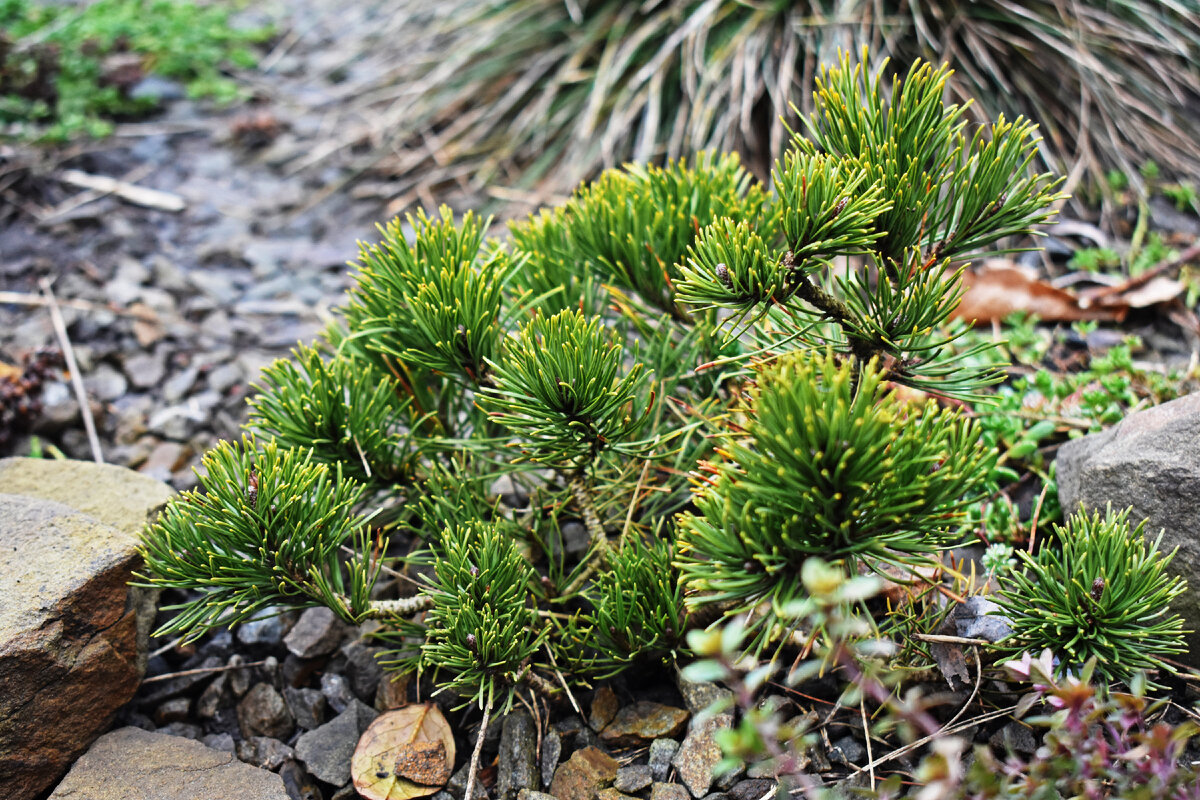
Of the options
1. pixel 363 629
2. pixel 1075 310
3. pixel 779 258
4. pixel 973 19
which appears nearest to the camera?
pixel 779 258

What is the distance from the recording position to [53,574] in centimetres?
150

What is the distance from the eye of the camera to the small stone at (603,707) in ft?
5.14

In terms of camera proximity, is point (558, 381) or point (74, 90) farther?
point (74, 90)

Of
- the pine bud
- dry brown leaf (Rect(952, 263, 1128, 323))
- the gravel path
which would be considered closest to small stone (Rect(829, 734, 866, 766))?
the pine bud

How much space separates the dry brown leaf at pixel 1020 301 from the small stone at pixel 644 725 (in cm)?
154

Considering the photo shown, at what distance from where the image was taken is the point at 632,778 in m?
1.47

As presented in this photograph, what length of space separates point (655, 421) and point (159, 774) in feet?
3.60

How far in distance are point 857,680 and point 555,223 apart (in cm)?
119

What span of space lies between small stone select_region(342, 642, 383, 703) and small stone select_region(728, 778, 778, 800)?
2.49 ft

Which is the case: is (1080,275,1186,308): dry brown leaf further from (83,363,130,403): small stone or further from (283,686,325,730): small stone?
(83,363,130,403): small stone

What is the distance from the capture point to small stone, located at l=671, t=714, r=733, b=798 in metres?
1.42

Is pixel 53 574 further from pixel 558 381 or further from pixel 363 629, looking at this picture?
pixel 558 381

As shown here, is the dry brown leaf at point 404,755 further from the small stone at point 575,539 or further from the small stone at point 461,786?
the small stone at point 575,539

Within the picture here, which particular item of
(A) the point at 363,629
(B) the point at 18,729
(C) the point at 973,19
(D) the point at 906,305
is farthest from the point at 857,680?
(C) the point at 973,19
